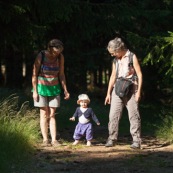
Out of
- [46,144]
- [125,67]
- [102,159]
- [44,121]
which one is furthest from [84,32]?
[102,159]

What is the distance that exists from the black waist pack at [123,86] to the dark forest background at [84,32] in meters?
2.02

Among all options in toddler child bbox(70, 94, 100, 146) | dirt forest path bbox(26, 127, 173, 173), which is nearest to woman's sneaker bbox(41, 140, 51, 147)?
dirt forest path bbox(26, 127, 173, 173)

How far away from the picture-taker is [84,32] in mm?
14820

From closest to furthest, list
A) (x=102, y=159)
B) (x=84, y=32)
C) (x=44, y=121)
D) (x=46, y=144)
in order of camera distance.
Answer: (x=102, y=159)
(x=46, y=144)
(x=44, y=121)
(x=84, y=32)

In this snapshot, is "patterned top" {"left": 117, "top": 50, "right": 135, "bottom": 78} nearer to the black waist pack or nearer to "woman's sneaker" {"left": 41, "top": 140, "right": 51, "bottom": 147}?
the black waist pack

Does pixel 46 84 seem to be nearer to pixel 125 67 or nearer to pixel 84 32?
pixel 125 67

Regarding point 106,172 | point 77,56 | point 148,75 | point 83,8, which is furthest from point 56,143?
point 148,75

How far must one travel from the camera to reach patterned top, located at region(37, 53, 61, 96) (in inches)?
359

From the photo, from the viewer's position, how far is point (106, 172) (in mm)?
6688

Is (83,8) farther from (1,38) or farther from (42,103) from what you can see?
(42,103)

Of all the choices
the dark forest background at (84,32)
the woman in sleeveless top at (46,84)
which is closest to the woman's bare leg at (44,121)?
the woman in sleeveless top at (46,84)

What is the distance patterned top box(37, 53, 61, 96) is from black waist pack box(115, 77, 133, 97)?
45.4 inches

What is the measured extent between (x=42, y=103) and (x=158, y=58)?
149 inches

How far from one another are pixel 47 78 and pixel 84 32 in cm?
586
